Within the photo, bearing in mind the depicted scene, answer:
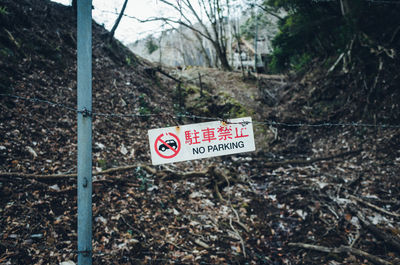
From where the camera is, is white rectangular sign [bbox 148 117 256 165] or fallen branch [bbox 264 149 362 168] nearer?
white rectangular sign [bbox 148 117 256 165]

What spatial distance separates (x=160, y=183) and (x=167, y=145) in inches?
116

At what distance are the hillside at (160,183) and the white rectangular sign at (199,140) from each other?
181 mm

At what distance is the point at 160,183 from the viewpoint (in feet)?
15.2

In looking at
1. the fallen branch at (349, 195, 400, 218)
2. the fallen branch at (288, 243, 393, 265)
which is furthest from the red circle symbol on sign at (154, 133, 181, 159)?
the fallen branch at (349, 195, 400, 218)

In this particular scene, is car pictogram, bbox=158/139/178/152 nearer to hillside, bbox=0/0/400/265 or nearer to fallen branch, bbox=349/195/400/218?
hillside, bbox=0/0/400/265

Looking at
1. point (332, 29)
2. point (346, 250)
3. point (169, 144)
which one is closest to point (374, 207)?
point (346, 250)

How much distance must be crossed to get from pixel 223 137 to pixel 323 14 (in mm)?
10479

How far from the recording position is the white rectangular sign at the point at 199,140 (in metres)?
1.90

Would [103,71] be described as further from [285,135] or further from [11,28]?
[285,135]

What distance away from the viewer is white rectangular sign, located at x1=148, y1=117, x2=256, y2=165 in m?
1.90

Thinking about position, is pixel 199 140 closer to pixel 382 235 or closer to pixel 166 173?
pixel 166 173

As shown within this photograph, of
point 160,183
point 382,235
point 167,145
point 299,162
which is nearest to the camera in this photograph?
point 167,145

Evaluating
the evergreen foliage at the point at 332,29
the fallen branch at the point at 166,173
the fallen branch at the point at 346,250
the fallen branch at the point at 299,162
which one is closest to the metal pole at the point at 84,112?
the fallen branch at the point at 166,173

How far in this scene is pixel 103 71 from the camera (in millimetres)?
8039
